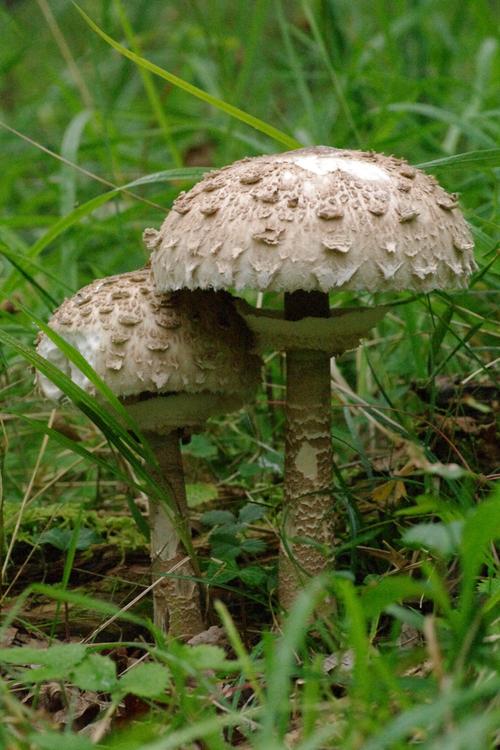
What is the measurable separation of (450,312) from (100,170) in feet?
16.7

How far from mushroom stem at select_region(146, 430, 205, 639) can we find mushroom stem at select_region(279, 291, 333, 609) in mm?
332

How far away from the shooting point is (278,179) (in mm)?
2311

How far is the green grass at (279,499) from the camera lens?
1.64 metres

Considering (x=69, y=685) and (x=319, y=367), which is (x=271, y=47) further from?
(x=69, y=685)

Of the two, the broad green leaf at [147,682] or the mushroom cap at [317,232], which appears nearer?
the broad green leaf at [147,682]

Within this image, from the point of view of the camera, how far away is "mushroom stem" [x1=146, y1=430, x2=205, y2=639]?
2.83m

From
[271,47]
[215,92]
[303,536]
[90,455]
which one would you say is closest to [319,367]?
[303,536]

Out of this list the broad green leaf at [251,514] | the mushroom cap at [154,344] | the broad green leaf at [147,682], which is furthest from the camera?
the broad green leaf at [251,514]

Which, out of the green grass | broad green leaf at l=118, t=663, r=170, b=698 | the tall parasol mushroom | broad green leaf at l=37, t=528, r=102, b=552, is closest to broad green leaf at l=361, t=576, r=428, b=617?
the green grass

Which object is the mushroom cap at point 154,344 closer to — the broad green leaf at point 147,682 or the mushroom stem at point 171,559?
the mushroom stem at point 171,559

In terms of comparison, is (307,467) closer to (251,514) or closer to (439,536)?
(251,514)

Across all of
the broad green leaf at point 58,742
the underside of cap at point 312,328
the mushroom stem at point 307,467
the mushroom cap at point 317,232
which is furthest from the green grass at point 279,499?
the mushroom cap at point 317,232

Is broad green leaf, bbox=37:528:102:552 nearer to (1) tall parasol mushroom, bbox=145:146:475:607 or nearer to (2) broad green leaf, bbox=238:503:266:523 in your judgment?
(2) broad green leaf, bbox=238:503:266:523

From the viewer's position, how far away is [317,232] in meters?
2.14
